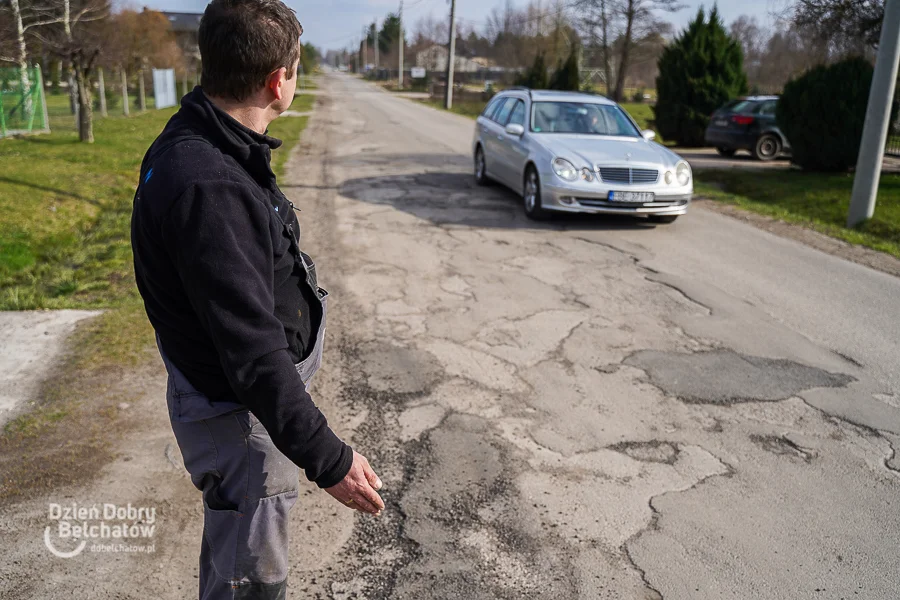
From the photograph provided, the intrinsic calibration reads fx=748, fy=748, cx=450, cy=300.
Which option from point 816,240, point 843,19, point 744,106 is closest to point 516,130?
point 816,240

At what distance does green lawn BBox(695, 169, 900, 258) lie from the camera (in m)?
9.48

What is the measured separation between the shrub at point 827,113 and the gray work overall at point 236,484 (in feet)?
44.4

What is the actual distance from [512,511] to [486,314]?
2.77m

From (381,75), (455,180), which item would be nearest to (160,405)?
(455,180)

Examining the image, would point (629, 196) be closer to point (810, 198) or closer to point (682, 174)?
point (682, 174)

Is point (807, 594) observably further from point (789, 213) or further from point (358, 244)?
point (789, 213)

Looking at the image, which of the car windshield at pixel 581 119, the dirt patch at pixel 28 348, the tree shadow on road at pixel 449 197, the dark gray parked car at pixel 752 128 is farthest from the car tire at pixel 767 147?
the dirt patch at pixel 28 348

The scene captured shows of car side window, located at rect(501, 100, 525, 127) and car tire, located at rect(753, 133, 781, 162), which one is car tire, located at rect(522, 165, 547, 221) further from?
car tire, located at rect(753, 133, 781, 162)

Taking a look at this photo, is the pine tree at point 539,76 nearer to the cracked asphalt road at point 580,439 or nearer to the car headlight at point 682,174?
the car headlight at point 682,174

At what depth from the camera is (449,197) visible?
11109 mm

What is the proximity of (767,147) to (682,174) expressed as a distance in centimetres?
952

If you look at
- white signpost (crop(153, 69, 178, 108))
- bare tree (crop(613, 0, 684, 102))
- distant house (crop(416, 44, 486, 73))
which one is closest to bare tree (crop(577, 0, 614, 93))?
bare tree (crop(613, 0, 684, 102))

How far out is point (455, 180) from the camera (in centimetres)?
1272

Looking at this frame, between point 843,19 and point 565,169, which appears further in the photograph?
point 843,19
